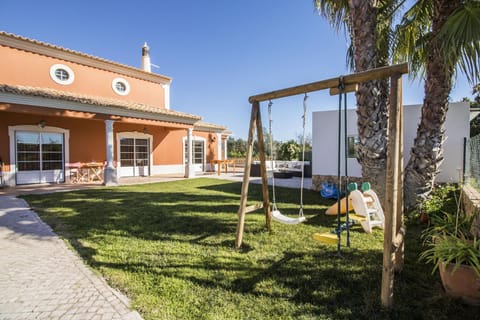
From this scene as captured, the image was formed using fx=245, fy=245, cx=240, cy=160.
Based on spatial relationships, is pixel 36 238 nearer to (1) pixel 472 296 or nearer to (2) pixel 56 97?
(1) pixel 472 296

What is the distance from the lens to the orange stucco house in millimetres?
10078

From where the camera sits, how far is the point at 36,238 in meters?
4.42

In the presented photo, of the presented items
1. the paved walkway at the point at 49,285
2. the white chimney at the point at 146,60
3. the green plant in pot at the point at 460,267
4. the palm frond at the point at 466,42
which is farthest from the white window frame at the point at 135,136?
the green plant in pot at the point at 460,267

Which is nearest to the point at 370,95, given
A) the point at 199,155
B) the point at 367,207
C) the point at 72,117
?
the point at 367,207

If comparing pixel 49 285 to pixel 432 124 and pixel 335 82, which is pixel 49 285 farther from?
pixel 432 124

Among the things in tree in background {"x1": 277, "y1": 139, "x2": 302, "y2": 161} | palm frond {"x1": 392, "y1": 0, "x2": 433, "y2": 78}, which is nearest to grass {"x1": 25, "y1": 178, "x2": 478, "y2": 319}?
palm frond {"x1": 392, "y1": 0, "x2": 433, "y2": 78}

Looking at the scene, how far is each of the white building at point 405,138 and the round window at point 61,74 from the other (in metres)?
11.9

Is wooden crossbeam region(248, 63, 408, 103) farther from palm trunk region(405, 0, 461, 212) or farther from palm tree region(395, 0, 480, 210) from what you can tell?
palm trunk region(405, 0, 461, 212)

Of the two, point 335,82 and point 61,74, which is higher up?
point 61,74

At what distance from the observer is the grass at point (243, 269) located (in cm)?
237

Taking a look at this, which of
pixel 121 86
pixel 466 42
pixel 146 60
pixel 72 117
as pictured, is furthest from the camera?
pixel 146 60

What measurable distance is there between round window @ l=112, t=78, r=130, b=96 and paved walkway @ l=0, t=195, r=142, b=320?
11259 mm

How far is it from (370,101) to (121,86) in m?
13.6

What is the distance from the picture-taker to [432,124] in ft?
17.1
